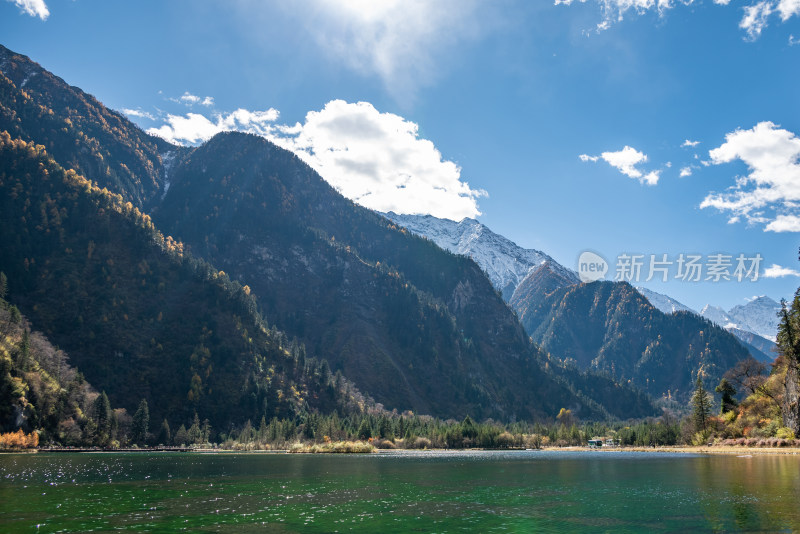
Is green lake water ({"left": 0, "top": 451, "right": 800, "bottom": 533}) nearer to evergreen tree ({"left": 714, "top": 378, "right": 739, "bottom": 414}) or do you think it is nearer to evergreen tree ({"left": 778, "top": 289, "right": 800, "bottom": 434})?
evergreen tree ({"left": 778, "top": 289, "right": 800, "bottom": 434})

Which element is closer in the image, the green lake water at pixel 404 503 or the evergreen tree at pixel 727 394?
the green lake water at pixel 404 503

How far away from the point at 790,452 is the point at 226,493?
12034 cm

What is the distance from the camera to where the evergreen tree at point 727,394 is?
183m

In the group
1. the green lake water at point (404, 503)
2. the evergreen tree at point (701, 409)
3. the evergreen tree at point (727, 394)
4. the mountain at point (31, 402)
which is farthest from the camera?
the evergreen tree at point (701, 409)

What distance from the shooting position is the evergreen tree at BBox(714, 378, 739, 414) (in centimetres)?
18338

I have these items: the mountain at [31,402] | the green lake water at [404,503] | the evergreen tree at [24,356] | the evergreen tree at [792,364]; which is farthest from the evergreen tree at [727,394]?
the evergreen tree at [24,356]

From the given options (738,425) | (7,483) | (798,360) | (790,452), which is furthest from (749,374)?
(7,483)

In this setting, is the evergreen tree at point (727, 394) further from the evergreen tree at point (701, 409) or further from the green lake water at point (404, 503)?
the green lake water at point (404, 503)

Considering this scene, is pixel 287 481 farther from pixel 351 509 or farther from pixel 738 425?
pixel 738 425

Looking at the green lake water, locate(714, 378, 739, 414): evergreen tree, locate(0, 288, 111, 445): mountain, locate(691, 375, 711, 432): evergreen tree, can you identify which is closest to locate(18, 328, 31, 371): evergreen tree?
locate(0, 288, 111, 445): mountain

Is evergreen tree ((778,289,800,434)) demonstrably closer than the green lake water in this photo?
No

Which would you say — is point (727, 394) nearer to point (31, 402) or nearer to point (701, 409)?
point (701, 409)

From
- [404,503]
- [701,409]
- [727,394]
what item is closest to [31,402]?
[404,503]

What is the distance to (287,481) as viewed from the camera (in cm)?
8088
